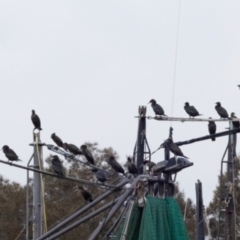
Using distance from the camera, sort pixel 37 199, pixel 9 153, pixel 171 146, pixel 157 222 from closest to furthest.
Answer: pixel 157 222, pixel 171 146, pixel 37 199, pixel 9 153

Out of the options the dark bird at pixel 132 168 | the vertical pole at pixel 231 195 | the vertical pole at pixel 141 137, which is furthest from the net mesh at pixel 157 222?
the vertical pole at pixel 231 195

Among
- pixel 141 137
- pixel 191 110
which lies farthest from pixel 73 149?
pixel 141 137

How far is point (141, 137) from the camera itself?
1488cm

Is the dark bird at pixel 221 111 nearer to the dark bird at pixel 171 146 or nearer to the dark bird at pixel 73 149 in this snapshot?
the dark bird at pixel 73 149

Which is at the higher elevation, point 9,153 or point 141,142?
point 9,153

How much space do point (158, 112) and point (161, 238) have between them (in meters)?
10.8

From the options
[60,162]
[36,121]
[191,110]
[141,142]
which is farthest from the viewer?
[36,121]

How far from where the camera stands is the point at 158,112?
20.7m

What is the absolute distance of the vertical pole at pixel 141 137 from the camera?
14.6m

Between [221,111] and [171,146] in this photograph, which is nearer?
[171,146]

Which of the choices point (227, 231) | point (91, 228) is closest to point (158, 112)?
point (227, 231)

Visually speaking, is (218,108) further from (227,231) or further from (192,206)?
(192,206)

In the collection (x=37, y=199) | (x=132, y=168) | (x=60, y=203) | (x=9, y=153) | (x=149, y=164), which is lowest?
(x=149, y=164)

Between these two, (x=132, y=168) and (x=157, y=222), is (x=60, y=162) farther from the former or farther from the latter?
(x=157, y=222)
